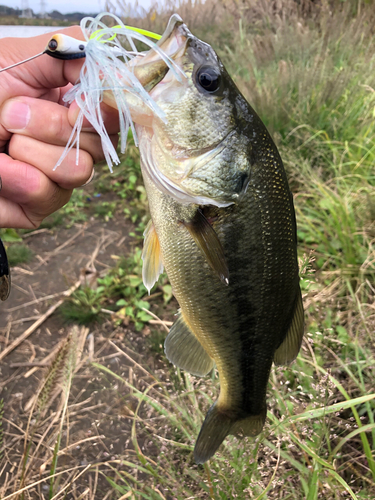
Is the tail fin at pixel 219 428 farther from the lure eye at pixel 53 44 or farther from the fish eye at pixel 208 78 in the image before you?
the lure eye at pixel 53 44

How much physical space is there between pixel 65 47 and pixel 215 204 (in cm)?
62

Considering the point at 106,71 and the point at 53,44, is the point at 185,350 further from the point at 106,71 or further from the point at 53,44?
the point at 53,44

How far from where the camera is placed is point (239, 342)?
124 centimetres

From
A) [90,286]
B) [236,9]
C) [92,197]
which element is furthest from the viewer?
[236,9]

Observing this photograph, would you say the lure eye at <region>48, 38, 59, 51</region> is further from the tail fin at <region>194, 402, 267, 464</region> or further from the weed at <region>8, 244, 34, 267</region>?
the weed at <region>8, 244, 34, 267</region>

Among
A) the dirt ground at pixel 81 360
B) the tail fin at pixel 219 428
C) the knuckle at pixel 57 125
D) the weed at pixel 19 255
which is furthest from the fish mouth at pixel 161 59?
the weed at pixel 19 255

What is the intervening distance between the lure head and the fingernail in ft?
0.70

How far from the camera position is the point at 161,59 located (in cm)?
97

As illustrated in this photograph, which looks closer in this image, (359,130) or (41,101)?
(41,101)

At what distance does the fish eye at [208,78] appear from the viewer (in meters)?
1.01

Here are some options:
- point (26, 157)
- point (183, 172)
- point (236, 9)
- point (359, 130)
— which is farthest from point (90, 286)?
point (236, 9)

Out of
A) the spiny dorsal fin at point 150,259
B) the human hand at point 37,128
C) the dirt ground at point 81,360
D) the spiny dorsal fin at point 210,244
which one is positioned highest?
the human hand at point 37,128

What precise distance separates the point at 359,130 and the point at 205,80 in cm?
303

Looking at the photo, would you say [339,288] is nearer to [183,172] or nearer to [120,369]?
[120,369]
